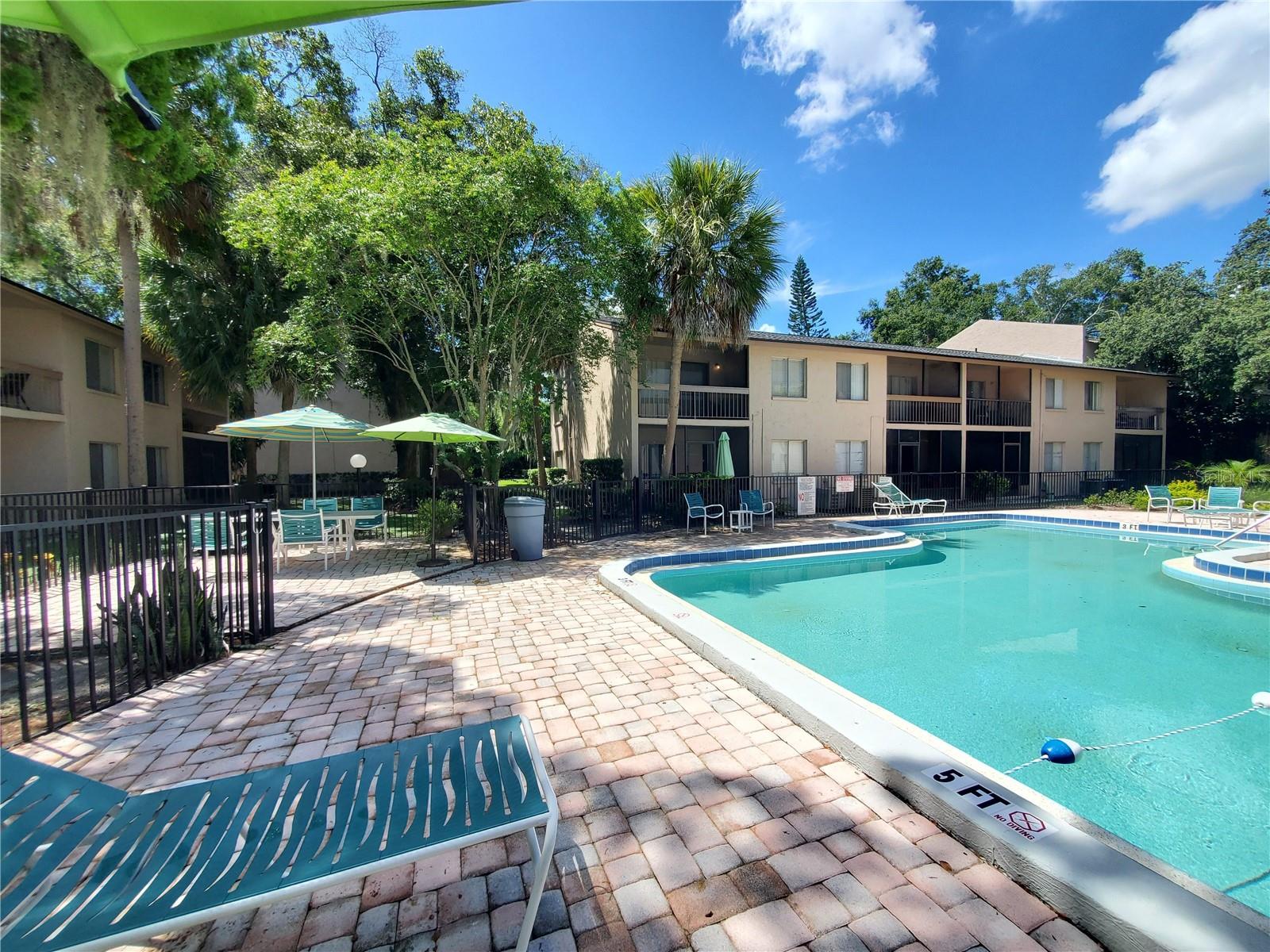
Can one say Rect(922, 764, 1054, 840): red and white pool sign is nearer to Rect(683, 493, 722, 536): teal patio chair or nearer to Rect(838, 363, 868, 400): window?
Rect(683, 493, 722, 536): teal patio chair

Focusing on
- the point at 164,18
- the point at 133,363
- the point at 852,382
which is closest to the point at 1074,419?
the point at 852,382

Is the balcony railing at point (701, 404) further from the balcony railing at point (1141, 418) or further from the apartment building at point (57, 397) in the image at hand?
the balcony railing at point (1141, 418)

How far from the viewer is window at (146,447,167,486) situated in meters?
18.0

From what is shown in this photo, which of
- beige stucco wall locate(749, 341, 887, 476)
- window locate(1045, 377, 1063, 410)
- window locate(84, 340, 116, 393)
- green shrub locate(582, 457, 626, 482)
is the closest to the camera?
window locate(84, 340, 116, 393)

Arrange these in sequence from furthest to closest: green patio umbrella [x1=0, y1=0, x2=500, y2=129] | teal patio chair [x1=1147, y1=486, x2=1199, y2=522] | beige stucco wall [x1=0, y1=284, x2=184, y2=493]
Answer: teal patio chair [x1=1147, y1=486, x2=1199, y2=522]
beige stucco wall [x1=0, y1=284, x2=184, y2=493]
green patio umbrella [x1=0, y1=0, x2=500, y2=129]

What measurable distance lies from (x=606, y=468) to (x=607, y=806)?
16.3m

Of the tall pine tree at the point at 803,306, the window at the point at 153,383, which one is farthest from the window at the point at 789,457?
the tall pine tree at the point at 803,306

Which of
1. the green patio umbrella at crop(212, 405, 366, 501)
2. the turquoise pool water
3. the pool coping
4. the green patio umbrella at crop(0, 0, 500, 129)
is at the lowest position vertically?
the turquoise pool water

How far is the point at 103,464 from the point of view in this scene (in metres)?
15.9

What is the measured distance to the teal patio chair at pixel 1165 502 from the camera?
54.1 feet

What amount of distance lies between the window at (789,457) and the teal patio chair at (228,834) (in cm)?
1773

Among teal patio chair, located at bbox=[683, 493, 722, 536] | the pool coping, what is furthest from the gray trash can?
the pool coping

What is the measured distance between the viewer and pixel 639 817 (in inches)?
101

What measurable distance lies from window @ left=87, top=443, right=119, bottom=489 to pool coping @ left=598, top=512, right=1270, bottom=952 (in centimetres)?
2001
